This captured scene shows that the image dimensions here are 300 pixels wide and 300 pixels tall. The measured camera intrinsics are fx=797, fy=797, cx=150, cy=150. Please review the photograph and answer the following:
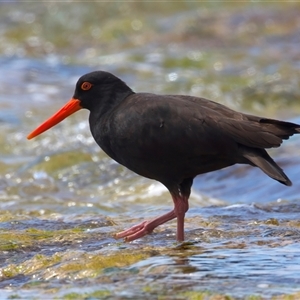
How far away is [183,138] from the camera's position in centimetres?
468

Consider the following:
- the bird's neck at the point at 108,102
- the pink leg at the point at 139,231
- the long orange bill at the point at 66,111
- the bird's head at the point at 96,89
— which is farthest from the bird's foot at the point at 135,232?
the long orange bill at the point at 66,111

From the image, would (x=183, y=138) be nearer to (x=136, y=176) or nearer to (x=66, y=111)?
(x=66, y=111)

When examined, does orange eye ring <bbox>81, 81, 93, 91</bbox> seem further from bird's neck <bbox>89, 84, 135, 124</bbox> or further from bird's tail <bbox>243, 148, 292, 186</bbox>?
bird's tail <bbox>243, 148, 292, 186</bbox>

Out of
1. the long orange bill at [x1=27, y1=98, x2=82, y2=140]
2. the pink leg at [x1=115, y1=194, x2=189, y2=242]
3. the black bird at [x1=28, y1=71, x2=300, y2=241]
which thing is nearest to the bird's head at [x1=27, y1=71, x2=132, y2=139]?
the long orange bill at [x1=27, y1=98, x2=82, y2=140]

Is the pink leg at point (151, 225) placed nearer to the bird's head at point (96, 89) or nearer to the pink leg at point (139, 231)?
the pink leg at point (139, 231)

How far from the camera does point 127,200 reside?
8156 millimetres

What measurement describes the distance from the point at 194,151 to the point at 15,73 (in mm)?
11164

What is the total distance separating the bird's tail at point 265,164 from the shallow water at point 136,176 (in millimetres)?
393

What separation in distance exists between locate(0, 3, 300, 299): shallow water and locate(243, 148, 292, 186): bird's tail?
1.29 ft

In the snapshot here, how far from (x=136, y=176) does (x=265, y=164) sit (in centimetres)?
458

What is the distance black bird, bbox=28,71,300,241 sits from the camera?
15.3 feet

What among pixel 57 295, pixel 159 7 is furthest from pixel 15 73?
pixel 57 295

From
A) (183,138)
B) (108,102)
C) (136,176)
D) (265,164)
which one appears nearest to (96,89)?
(108,102)

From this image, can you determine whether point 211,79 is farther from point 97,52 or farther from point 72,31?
point 72,31
